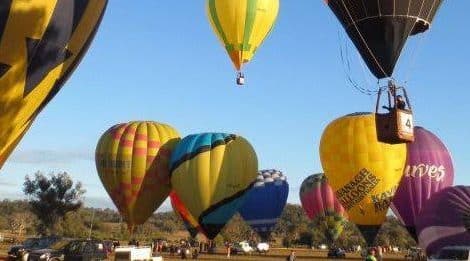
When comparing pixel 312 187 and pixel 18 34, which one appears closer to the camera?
pixel 18 34

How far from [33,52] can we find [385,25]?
36.8 ft

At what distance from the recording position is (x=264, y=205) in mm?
46688

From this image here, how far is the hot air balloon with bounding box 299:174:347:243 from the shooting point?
159ft

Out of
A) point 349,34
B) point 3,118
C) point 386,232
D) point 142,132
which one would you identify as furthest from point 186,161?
point 386,232

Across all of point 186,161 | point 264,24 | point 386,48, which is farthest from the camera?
point 186,161

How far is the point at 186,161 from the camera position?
3728 centimetres

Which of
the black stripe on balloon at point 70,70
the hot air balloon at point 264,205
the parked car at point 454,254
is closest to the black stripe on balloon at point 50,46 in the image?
the black stripe on balloon at point 70,70

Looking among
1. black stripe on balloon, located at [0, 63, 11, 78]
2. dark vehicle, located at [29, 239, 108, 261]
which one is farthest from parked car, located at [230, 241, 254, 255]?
black stripe on balloon, located at [0, 63, 11, 78]

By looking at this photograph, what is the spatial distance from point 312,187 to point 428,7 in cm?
2935

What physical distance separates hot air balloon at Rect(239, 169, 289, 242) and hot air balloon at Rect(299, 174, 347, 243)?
2346 millimetres

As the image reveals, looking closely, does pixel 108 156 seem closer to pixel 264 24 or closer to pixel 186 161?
pixel 186 161

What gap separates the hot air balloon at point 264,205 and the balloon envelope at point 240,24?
14.8 metres

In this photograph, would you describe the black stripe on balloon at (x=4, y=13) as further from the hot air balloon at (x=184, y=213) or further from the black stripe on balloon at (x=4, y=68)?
the hot air balloon at (x=184, y=213)

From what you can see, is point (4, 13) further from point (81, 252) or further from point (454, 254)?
point (454, 254)
